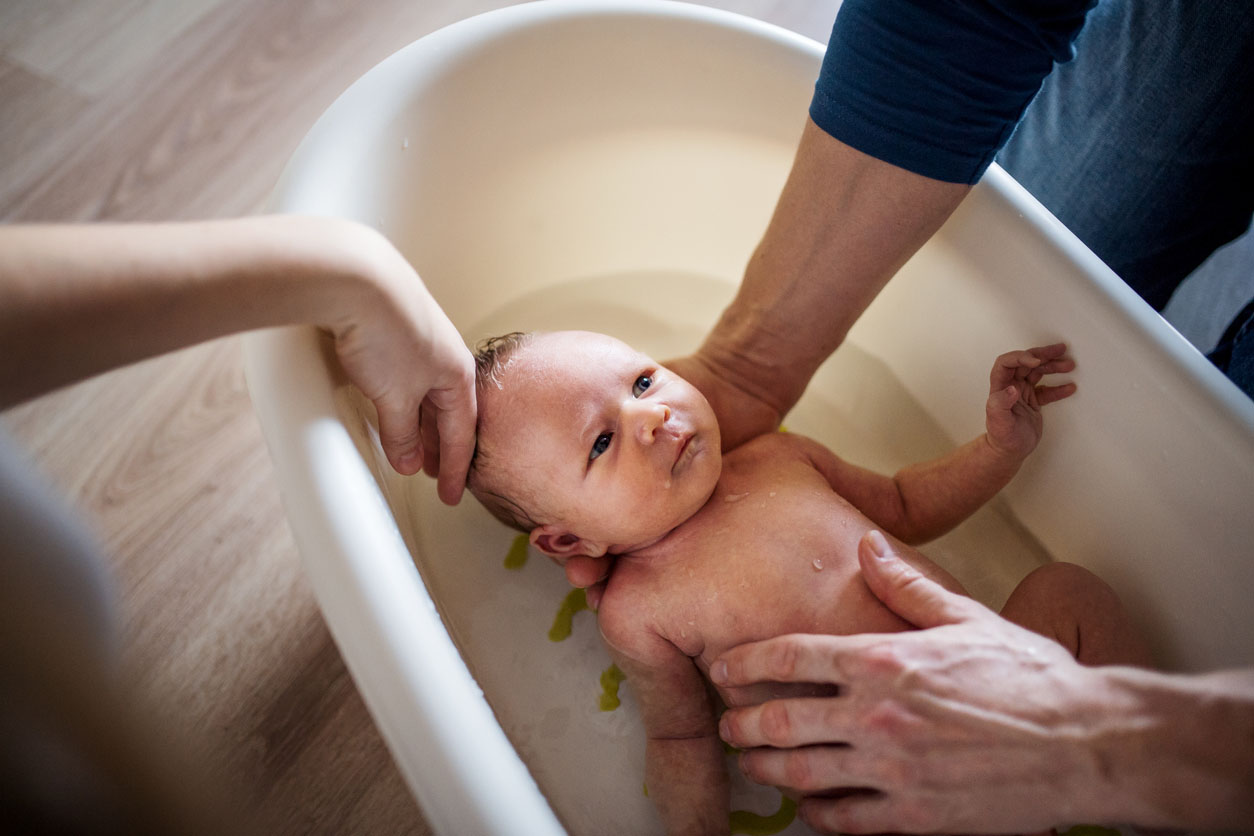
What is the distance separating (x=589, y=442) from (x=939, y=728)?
403 millimetres

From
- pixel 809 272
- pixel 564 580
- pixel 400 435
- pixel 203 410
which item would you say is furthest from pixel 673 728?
pixel 203 410

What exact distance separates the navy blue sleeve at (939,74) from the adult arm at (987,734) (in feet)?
1.43

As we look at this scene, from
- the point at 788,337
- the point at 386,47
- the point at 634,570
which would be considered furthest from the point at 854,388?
the point at 386,47

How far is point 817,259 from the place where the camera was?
3.13 feet

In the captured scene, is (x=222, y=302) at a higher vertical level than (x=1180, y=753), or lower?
higher

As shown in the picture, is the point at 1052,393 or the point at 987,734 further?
the point at 1052,393

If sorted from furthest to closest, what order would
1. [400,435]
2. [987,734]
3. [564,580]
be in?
[564,580] → [400,435] → [987,734]

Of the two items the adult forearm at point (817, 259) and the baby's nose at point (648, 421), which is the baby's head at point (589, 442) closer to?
the baby's nose at point (648, 421)

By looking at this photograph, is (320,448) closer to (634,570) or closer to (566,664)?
(634,570)

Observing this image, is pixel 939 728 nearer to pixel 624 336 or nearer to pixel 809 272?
pixel 809 272

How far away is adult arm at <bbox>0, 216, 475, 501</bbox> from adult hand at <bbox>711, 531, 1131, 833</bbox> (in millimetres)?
398

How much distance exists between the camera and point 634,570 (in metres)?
0.93

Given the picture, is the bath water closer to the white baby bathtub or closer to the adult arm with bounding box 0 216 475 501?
the white baby bathtub

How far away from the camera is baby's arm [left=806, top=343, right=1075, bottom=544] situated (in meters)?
0.91
